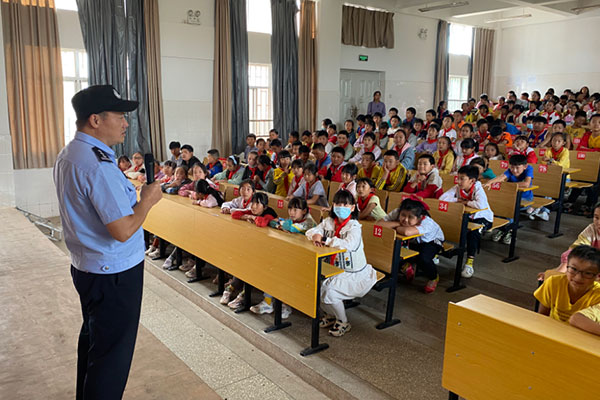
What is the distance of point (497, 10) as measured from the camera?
10773mm

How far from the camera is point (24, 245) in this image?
435 cm

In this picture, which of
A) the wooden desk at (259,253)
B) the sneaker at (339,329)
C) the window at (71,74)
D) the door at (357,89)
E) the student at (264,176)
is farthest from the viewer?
the door at (357,89)

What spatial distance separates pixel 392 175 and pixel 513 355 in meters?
3.47

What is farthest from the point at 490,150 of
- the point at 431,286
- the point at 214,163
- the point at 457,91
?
the point at 457,91

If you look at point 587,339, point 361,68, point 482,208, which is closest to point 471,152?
point 482,208

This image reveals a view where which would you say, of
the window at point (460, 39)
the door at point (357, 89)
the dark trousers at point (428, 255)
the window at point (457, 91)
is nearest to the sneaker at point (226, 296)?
the dark trousers at point (428, 255)

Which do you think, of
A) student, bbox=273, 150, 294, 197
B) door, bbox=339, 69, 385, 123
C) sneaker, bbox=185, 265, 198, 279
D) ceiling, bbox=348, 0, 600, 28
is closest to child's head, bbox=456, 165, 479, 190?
student, bbox=273, 150, 294, 197

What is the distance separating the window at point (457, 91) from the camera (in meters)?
13.2

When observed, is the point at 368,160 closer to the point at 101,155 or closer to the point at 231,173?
the point at 231,173

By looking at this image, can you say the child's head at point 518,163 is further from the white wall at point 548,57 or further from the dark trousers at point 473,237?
the white wall at point 548,57

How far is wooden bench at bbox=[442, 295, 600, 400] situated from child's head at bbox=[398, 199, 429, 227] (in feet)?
4.84

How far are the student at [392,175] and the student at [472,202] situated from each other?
0.80 m

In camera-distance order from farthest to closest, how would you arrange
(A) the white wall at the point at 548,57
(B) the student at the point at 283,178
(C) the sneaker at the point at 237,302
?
(A) the white wall at the point at 548,57
(B) the student at the point at 283,178
(C) the sneaker at the point at 237,302

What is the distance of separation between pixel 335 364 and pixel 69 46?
6544 millimetres
